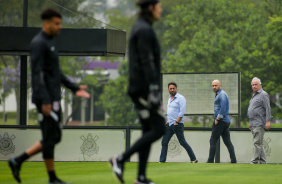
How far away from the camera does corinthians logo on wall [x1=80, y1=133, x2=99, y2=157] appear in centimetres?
1680

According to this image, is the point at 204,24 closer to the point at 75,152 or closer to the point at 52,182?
the point at 75,152

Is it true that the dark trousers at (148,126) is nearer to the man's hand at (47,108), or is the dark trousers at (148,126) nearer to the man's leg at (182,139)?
the man's hand at (47,108)

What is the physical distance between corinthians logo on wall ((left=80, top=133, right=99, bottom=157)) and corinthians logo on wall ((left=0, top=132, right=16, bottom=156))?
1560mm

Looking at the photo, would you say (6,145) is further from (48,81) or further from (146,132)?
(146,132)

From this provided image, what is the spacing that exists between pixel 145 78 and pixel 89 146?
935cm

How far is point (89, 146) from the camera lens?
1684cm

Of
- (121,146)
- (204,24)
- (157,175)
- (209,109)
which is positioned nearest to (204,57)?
(204,24)

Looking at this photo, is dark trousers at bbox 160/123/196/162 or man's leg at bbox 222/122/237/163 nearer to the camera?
dark trousers at bbox 160/123/196/162

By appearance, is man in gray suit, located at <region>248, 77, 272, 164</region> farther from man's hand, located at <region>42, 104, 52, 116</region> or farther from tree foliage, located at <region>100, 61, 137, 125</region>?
tree foliage, located at <region>100, 61, 137, 125</region>

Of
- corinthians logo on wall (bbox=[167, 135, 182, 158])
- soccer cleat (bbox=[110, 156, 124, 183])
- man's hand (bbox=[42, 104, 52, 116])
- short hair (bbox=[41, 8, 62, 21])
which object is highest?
short hair (bbox=[41, 8, 62, 21])

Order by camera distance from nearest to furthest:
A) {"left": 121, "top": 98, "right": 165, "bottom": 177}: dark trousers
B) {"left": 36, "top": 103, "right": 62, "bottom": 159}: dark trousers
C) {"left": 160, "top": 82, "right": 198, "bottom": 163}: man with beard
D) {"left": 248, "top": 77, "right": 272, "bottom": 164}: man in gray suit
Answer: {"left": 121, "top": 98, "right": 165, "bottom": 177}: dark trousers, {"left": 36, "top": 103, "right": 62, "bottom": 159}: dark trousers, {"left": 248, "top": 77, "right": 272, "bottom": 164}: man in gray suit, {"left": 160, "top": 82, "right": 198, "bottom": 163}: man with beard

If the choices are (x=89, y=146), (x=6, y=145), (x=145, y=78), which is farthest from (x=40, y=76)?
(x=6, y=145)

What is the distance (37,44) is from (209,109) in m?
11.9

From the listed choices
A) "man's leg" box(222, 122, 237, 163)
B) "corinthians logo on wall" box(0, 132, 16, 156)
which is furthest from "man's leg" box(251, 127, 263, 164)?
"corinthians logo on wall" box(0, 132, 16, 156)
